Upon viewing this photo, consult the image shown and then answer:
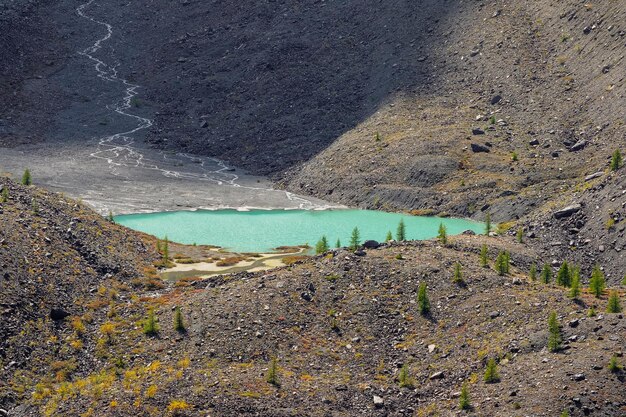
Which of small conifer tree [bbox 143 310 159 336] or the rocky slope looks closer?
the rocky slope

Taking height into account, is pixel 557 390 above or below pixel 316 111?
below

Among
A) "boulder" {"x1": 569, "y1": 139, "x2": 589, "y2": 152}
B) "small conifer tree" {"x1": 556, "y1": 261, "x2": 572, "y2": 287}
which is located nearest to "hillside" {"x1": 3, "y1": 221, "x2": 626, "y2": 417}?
"small conifer tree" {"x1": 556, "y1": 261, "x2": 572, "y2": 287}

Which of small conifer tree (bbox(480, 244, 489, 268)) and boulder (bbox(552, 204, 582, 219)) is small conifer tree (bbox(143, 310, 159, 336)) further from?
boulder (bbox(552, 204, 582, 219))

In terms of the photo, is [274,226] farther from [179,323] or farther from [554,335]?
Answer: [554,335]

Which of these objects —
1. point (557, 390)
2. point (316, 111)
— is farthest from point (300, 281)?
point (316, 111)

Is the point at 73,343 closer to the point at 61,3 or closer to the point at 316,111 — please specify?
the point at 316,111
